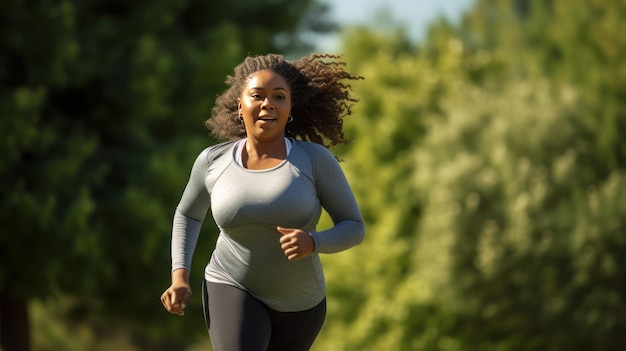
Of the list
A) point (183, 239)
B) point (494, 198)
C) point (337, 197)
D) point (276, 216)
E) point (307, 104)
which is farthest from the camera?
point (494, 198)

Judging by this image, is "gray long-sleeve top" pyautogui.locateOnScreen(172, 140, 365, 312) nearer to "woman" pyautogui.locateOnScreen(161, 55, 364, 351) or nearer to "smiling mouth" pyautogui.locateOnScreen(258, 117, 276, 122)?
"woman" pyautogui.locateOnScreen(161, 55, 364, 351)

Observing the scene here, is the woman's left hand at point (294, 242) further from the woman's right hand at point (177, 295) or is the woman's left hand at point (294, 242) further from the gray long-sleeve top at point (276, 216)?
the woman's right hand at point (177, 295)

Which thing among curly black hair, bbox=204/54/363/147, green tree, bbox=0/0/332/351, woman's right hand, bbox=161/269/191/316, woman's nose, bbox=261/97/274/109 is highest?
green tree, bbox=0/0/332/351

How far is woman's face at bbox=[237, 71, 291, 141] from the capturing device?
5094 millimetres

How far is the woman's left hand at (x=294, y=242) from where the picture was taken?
15.4ft

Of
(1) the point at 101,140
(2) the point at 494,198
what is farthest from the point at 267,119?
(2) the point at 494,198

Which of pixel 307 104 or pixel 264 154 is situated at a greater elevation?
pixel 307 104

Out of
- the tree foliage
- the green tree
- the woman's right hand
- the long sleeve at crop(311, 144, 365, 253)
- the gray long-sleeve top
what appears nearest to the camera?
the gray long-sleeve top

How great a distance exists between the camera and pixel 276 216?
491 centimetres

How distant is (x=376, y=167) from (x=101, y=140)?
1597cm

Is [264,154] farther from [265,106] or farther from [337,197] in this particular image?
[337,197]

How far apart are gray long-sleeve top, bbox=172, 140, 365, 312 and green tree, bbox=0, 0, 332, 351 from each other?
413 inches

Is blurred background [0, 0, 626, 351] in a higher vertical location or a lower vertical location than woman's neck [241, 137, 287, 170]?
higher

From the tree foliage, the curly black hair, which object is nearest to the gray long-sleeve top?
the curly black hair
